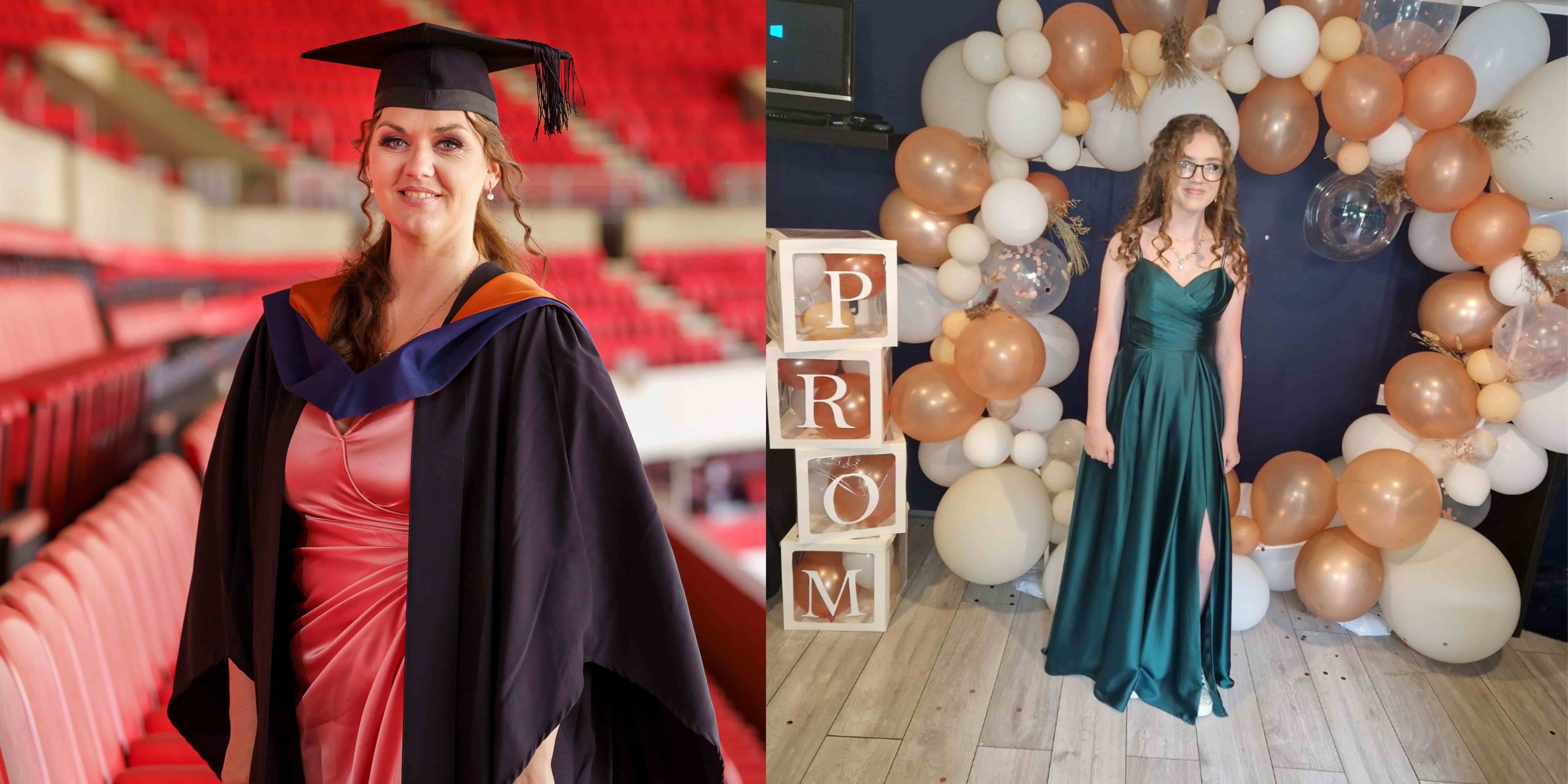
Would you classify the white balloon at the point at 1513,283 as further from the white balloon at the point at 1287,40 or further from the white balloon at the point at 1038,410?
the white balloon at the point at 1038,410

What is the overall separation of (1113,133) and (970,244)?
0.60m

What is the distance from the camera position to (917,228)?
346cm

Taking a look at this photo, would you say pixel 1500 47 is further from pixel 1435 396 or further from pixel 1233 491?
pixel 1233 491

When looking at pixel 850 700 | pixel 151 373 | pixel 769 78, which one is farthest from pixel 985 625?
pixel 151 373

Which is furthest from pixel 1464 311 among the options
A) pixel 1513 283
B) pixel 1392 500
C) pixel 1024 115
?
pixel 1024 115

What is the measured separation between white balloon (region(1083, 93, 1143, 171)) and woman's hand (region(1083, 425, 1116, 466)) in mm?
1041

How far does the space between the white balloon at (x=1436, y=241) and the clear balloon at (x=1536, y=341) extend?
1.26ft

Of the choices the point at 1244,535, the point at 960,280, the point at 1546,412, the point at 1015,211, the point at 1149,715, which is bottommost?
the point at 1149,715

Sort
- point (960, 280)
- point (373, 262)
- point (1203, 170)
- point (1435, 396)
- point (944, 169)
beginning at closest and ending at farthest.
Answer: point (373, 262)
point (1203, 170)
point (1435, 396)
point (944, 169)
point (960, 280)

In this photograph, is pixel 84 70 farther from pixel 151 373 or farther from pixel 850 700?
pixel 850 700

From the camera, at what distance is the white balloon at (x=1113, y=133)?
3.30 meters

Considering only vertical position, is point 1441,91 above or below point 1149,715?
above

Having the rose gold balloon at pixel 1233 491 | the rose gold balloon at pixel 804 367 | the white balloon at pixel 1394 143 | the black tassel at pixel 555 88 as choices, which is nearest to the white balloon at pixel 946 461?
the rose gold balloon at pixel 804 367

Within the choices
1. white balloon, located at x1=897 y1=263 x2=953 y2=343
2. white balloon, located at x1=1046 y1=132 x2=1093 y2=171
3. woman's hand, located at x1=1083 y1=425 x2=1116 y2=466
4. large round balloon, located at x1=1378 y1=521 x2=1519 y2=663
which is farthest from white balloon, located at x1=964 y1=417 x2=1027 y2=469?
large round balloon, located at x1=1378 y1=521 x2=1519 y2=663
